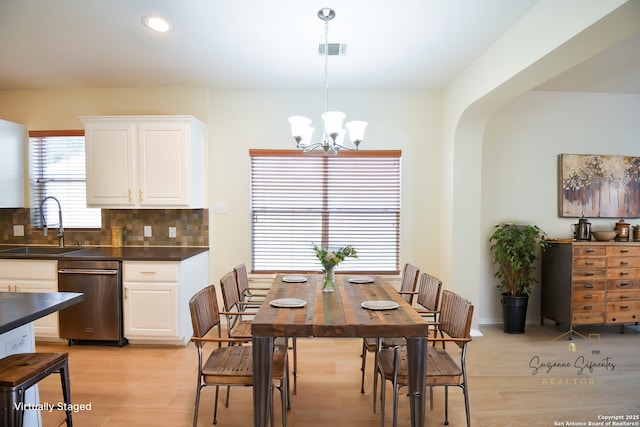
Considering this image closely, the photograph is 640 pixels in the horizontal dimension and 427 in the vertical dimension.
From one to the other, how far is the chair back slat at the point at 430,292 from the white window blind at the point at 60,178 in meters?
3.57

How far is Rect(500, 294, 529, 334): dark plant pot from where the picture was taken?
367cm

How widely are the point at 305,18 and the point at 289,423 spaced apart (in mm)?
2727

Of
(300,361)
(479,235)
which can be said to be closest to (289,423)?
(300,361)

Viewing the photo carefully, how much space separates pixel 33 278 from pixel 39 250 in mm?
550

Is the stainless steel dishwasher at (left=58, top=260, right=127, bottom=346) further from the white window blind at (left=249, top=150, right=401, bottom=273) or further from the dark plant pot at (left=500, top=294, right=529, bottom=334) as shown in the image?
the dark plant pot at (left=500, top=294, right=529, bottom=334)

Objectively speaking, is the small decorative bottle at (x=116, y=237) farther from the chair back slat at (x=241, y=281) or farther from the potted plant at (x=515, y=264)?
the potted plant at (x=515, y=264)

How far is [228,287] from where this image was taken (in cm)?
261

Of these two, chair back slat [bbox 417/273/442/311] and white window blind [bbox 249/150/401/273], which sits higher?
white window blind [bbox 249/150/401/273]

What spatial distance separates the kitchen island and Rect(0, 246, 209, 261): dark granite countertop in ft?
4.39

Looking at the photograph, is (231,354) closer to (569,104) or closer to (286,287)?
(286,287)

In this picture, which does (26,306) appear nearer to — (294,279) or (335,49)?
(294,279)

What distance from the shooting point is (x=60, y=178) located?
12.7ft

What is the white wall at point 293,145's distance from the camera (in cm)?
388

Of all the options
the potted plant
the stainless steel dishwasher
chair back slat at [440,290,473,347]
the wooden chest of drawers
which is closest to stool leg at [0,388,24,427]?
the stainless steel dishwasher
